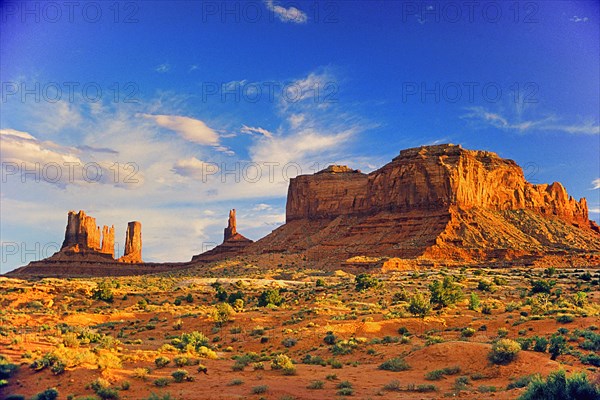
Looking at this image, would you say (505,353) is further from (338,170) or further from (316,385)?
(338,170)

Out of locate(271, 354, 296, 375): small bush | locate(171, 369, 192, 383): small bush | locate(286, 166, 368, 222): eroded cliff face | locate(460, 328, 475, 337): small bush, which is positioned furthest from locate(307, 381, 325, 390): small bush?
locate(286, 166, 368, 222): eroded cliff face

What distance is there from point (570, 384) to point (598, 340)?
9.55 metres

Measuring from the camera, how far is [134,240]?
450ft

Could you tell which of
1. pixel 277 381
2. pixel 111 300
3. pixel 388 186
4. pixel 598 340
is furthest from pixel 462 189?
pixel 277 381

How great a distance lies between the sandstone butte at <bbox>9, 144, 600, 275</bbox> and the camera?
79688 millimetres

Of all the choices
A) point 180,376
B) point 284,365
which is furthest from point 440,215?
point 180,376

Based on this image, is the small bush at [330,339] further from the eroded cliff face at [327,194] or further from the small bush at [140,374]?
the eroded cliff face at [327,194]

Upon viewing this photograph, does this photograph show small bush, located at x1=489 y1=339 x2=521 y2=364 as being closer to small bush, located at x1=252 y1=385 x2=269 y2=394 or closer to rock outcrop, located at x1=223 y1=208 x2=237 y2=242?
small bush, located at x1=252 y1=385 x2=269 y2=394

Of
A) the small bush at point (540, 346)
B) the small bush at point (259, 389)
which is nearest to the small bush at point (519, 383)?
the small bush at point (540, 346)

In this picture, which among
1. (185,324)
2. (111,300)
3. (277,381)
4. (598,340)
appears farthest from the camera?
(111,300)

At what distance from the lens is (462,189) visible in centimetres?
9381

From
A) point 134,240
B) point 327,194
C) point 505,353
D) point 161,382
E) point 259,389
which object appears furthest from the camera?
point 134,240

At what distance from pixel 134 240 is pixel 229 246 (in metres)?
29.9

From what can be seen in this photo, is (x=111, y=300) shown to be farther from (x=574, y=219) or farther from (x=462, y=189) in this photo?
(x=574, y=219)
